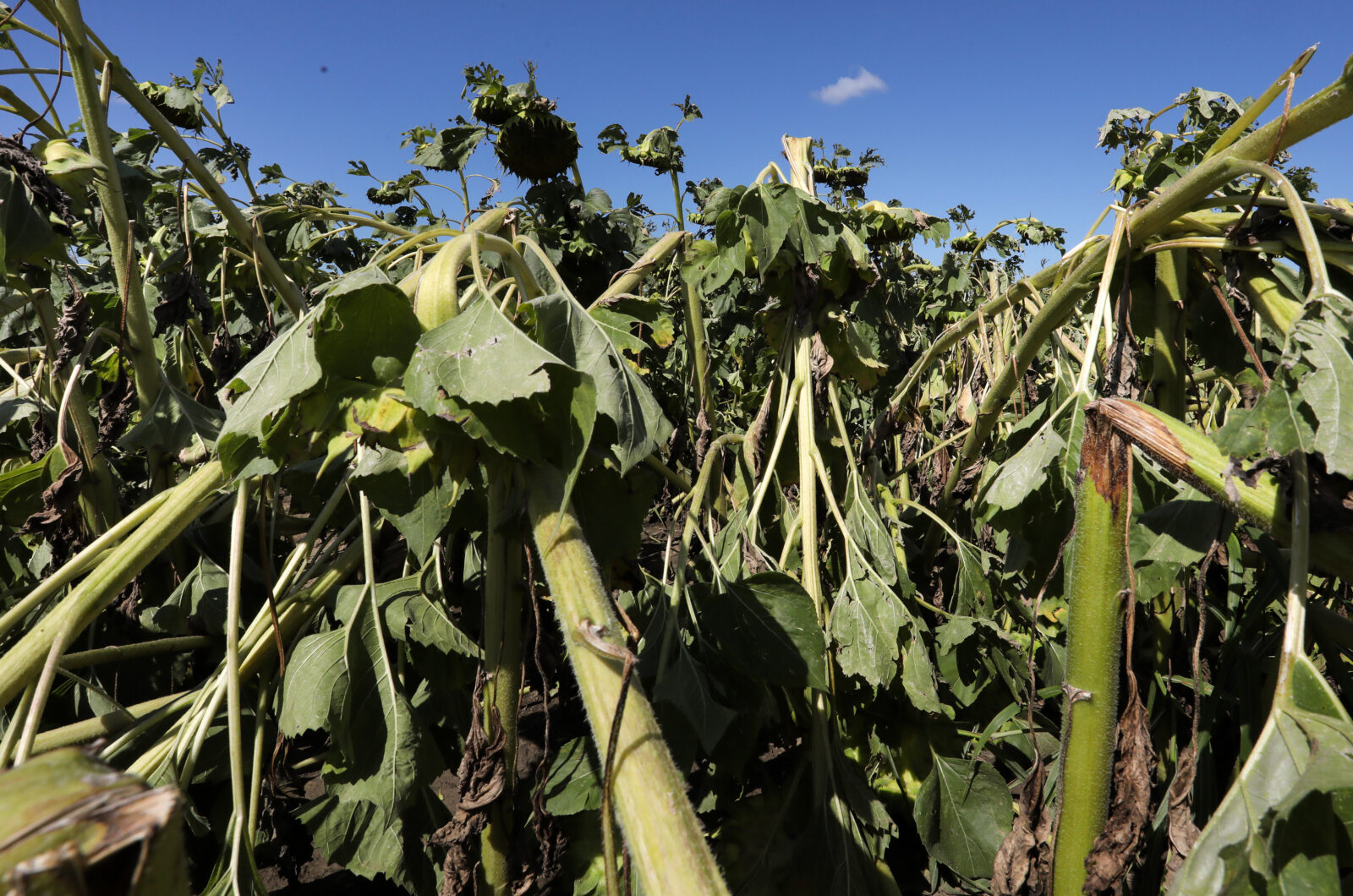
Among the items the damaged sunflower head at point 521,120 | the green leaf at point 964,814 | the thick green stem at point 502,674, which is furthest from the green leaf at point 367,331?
the damaged sunflower head at point 521,120

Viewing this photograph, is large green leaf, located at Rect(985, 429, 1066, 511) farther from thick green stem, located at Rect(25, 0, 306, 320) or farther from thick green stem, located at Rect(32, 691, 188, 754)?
thick green stem, located at Rect(32, 691, 188, 754)

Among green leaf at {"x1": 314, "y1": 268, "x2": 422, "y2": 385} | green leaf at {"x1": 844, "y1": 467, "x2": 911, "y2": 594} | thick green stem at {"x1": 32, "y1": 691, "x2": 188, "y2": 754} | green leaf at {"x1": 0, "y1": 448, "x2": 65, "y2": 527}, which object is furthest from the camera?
green leaf at {"x1": 844, "y1": 467, "x2": 911, "y2": 594}

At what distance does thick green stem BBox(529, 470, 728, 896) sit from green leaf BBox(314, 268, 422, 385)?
0.16 metres

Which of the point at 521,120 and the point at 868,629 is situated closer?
the point at 868,629

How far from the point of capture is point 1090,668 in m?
0.91

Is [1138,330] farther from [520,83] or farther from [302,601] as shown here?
[520,83]

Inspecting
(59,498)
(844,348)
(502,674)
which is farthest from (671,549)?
(59,498)

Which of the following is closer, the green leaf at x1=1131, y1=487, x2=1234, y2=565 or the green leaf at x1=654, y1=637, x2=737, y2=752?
the green leaf at x1=1131, y1=487, x2=1234, y2=565

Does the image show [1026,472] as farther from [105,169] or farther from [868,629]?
[105,169]

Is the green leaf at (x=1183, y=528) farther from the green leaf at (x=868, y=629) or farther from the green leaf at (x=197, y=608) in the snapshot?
the green leaf at (x=197, y=608)

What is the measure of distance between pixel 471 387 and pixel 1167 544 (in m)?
0.82

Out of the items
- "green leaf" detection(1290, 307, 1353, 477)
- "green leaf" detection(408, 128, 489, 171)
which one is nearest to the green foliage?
"green leaf" detection(1290, 307, 1353, 477)

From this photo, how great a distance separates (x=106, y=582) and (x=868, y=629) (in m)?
1.23

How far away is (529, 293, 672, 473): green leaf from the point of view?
70 centimetres
